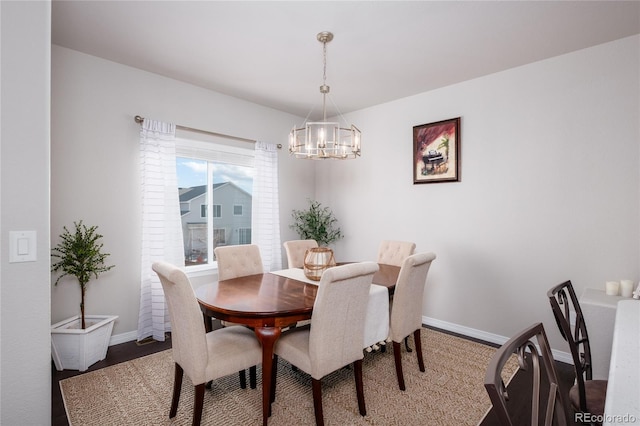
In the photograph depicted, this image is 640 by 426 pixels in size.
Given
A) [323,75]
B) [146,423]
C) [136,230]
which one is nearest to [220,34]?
[323,75]

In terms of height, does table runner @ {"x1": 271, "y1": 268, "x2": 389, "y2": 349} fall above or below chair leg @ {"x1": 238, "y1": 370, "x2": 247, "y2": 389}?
above

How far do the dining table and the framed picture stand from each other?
1399 millimetres

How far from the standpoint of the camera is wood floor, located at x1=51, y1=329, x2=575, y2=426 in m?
1.99

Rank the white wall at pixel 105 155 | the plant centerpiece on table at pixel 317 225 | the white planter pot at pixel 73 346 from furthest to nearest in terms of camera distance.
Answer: the plant centerpiece on table at pixel 317 225
the white wall at pixel 105 155
the white planter pot at pixel 73 346

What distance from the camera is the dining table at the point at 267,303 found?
1833 millimetres

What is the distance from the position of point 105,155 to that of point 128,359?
1.83m

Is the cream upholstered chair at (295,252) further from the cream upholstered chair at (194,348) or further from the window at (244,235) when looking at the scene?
the cream upholstered chair at (194,348)

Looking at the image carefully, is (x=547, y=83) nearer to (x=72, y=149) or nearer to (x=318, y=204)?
(x=318, y=204)

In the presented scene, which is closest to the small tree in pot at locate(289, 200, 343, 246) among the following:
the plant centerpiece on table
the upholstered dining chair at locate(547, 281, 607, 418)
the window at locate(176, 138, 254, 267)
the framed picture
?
the plant centerpiece on table

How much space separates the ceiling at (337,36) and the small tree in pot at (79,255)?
1.60 metres

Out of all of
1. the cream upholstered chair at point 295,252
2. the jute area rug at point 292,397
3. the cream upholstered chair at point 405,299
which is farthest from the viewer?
the cream upholstered chair at point 295,252

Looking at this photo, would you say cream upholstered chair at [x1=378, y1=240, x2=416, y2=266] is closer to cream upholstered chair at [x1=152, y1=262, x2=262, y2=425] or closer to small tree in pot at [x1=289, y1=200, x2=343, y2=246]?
small tree in pot at [x1=289, y1=200, x2=343, y2=246]

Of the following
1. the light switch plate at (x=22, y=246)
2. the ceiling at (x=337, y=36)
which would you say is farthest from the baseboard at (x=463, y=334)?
the ceiling at (x=337, y=36)

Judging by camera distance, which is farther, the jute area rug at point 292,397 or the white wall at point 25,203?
the jute area rug at point 292,397
